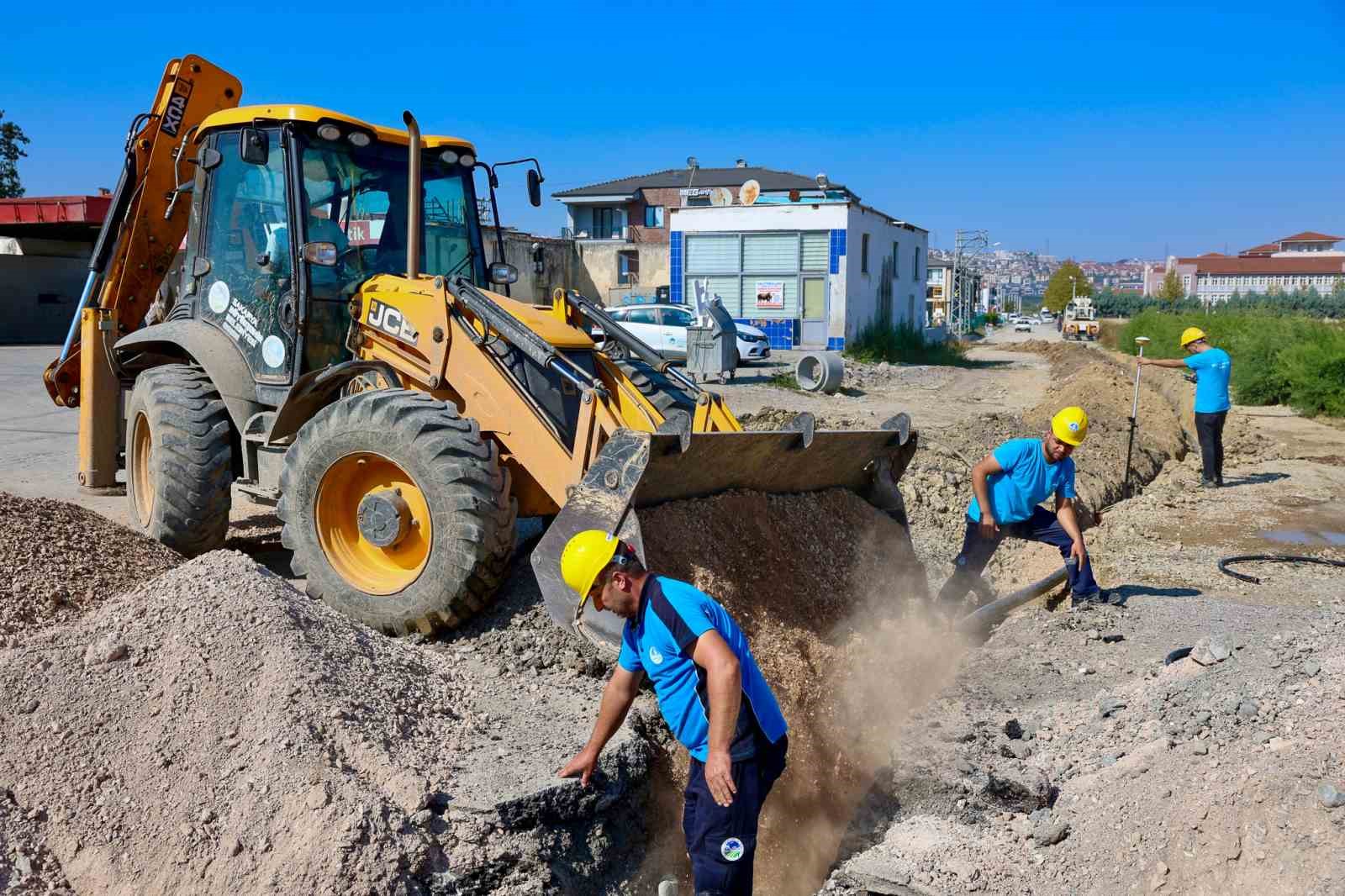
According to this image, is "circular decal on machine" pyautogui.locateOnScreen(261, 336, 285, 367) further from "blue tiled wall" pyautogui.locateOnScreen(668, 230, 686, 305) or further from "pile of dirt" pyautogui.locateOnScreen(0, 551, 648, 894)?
"blue tiled wall" pyautogui.locateOnScreen(668, 230, 686, 305)

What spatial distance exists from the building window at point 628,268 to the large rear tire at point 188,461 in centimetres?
3486

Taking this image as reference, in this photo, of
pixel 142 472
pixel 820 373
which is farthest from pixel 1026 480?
pixel 820 373

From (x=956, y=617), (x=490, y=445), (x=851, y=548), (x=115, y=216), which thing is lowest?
(x=956, y=617)

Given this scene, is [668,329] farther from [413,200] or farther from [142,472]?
[413,200]

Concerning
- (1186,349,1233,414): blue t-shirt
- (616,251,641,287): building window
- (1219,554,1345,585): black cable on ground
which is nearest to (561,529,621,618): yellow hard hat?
(1219,554,1345,585): black cable on ground

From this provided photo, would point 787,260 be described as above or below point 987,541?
above

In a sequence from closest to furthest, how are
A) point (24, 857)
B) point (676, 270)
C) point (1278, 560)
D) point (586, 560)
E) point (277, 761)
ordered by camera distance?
1. point (586, 560)
2. point (24, 857)
3. point (277, 761)
4. point (1278, 560)
5. point (676, 270)

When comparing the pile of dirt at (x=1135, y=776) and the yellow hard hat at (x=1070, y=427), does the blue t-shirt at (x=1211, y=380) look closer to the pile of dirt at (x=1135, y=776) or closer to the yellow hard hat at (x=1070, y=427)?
the pile of dirt at (x=1135, y=776)

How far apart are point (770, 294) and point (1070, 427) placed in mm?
25165

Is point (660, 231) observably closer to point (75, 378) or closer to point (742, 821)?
point (75, 378)

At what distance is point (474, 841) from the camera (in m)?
4.14

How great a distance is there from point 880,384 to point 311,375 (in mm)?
21078

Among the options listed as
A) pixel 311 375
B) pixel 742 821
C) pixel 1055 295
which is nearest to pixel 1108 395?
pixel 311 375

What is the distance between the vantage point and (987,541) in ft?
23.8
